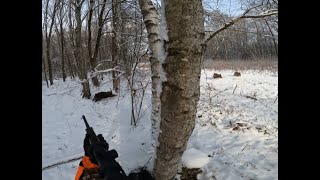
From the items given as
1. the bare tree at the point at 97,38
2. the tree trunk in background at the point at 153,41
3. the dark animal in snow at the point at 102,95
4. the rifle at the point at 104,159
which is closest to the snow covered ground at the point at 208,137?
the tree trunk in background at the point at 153,41

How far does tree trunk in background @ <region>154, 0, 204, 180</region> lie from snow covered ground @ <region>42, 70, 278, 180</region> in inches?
78.4

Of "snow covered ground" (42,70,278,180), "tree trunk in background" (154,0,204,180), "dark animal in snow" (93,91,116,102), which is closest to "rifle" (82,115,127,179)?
"tree trunk in background" (154,0,204,180)

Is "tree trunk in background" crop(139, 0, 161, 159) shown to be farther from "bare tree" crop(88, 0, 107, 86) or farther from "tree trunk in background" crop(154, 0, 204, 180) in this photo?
"bare tree" crop(88, 0, 107, 86)

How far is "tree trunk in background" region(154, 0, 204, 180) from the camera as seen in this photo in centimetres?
173

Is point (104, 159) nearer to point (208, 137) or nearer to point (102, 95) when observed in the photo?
point (208, 137)

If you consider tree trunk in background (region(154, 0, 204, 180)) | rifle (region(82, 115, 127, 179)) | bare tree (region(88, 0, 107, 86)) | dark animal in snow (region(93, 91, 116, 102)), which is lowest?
dark animal in snow (region(93, 91, 116, 102))

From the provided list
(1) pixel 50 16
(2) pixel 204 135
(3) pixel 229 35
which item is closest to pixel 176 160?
(2) pixel 204 135

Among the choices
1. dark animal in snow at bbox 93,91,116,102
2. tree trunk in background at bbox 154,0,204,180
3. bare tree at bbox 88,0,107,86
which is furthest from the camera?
bare tree at bbox 88,0,107,86

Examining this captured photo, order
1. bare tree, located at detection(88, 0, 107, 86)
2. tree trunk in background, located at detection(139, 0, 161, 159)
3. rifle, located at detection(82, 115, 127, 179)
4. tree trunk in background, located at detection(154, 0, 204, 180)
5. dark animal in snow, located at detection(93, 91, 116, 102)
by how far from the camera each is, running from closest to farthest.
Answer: tree trunk in background, located at detection(154, 0, 204, 180), rifle, located at detection(82, 115, 127, 179), tree trunk in background, located at detection(139, 0, 161, 159), dark animal in snow, located at detection(93, 91, 116, 102), bare tree, located at detection(88, 0, 107, 86)

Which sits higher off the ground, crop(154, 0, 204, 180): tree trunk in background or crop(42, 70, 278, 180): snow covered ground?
crop(154, 0, 204, 180): tree trunk in background

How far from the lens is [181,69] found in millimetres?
1808
